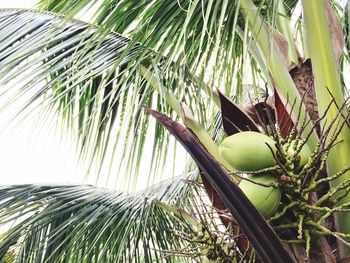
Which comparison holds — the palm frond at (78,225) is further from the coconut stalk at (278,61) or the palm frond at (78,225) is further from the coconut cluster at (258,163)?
the coconut cluster at (258,163)

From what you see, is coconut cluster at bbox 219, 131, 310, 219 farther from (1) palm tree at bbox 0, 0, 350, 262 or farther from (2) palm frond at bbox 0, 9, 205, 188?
(2) palm frond at bbox 0, 9, 205, 188

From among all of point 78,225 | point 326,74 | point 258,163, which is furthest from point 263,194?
point 78,225

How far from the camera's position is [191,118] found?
149 cm

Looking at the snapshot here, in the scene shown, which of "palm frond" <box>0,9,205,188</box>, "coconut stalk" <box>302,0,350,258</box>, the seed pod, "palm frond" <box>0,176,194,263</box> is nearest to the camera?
the seed pod

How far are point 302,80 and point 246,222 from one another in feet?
1.83

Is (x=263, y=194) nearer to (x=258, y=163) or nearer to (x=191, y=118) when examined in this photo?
(x=258, y=163)

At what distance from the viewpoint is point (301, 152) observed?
1159mm

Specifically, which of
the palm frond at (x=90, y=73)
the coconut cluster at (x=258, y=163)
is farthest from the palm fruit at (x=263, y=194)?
the palm frond at (x=90, y=73)

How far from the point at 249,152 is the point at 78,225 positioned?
129cm

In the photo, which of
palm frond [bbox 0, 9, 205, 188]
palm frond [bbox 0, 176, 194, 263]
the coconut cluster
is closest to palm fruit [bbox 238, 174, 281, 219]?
the coconut cluster

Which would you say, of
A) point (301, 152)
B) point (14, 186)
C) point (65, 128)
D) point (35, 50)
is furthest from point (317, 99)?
point (14, 186)

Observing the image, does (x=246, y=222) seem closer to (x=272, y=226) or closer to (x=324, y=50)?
(x=272, y=226)

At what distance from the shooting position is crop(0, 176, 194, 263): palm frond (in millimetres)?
2270

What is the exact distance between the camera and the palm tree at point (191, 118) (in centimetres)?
115
